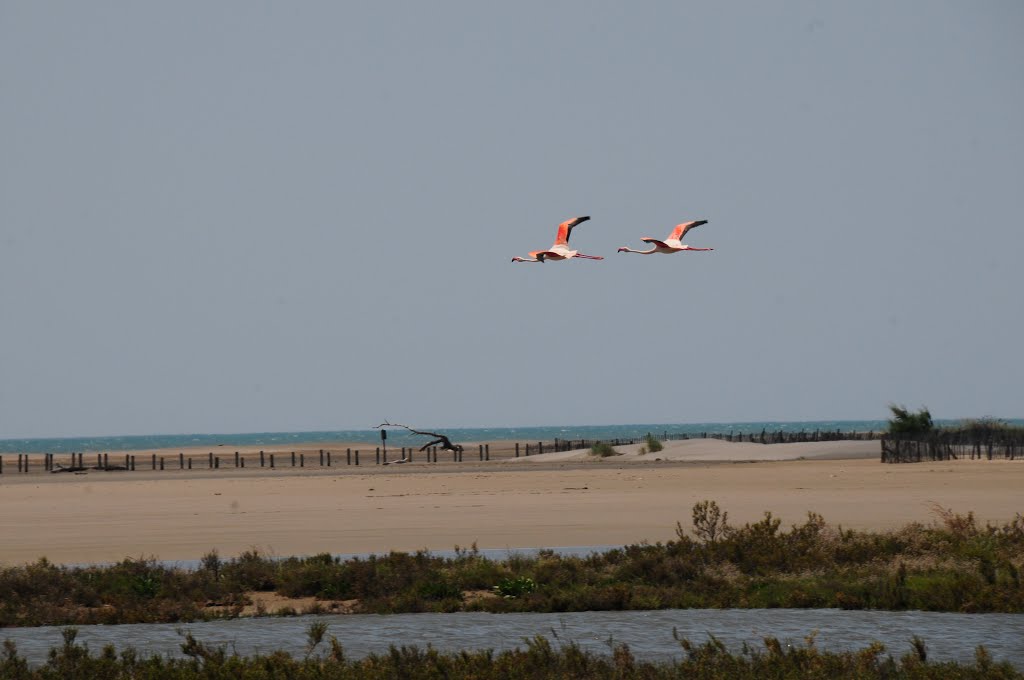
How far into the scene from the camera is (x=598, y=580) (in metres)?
21.8

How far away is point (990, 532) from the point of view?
23.9m

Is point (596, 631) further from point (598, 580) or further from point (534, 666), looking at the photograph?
point (534, 666)

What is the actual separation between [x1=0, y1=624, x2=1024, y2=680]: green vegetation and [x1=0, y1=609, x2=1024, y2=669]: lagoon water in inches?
56.6

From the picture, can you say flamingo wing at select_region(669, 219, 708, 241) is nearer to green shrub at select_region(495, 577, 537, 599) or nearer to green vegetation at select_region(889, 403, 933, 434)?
green shrub at select_region(495, 577, 537, 599)

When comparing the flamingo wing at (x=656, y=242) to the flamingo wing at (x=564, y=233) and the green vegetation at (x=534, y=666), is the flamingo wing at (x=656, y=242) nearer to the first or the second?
the flamingo wing at (x=564, y=233)

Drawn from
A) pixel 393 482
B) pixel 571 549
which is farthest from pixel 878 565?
pixel 393 482

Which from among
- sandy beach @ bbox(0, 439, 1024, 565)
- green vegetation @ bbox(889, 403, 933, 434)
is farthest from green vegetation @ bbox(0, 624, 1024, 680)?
green vegetation @ bbox(889, 403, 933, 434)

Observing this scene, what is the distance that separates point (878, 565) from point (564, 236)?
7602 millimetres

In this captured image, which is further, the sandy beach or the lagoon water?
the sandy beach

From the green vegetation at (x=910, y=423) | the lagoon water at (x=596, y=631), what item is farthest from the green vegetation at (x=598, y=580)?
the green vegetation at (x=910, y=423)

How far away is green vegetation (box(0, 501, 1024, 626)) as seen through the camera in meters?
20.1

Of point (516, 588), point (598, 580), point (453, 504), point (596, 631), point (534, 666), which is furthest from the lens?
point (453, 504)

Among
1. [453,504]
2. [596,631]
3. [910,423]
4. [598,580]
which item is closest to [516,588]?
[598,580]

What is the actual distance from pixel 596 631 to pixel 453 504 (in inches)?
882
